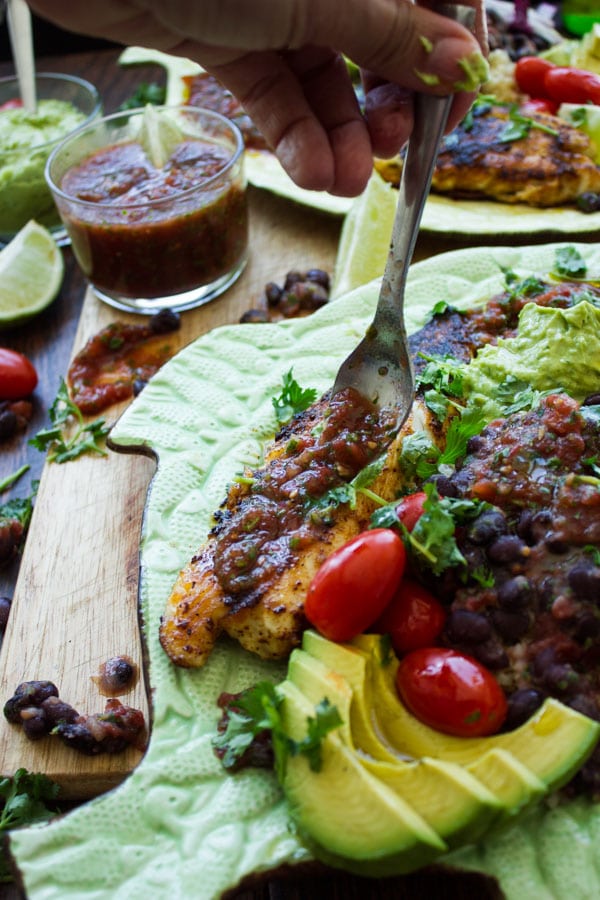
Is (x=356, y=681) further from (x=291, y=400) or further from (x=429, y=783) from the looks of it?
(x=291, y=400)

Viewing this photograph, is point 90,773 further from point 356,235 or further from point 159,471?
point 356,235

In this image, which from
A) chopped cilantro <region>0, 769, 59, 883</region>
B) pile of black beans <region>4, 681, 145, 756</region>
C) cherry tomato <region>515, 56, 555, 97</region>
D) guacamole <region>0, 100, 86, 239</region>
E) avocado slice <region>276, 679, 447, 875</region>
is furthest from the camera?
cherry tomato <region>515, 56, 555, 97</region>

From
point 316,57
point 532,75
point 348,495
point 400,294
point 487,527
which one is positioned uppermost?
point 316,57

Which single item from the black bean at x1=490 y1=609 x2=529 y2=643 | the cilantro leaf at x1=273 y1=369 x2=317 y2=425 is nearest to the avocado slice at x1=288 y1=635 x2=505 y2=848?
the black bean at x1=490 y1=609 x2=529 y2=643

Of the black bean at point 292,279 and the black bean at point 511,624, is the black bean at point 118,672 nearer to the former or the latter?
the black bean at point 511,624

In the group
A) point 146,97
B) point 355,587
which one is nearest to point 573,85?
point 146,97

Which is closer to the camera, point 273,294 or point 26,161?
point 273,294

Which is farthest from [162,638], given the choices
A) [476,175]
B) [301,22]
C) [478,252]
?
[476,175]

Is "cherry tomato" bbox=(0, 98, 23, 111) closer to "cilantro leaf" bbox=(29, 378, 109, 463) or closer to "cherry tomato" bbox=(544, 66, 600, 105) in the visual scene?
"cilantro leaf" bbox=(29, 378, 109, 463)
